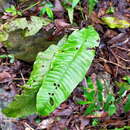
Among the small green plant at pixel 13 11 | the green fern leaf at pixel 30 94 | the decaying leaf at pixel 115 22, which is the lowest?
the green fern leaf at pixel 30 94

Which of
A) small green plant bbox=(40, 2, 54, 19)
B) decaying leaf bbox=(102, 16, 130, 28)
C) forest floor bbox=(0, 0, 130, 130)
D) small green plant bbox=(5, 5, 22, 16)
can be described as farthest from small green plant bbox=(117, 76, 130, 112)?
small green plant bbox=(5, 5, 22, 16)

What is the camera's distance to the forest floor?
236 cm

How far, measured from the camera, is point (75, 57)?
7.32 ft

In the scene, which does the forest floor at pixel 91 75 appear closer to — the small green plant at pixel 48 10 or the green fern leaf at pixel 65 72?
the small green plant at pixel 48 10

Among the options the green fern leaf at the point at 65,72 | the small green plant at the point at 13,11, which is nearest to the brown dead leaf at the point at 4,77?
the green fern leaf at the point at 65,72

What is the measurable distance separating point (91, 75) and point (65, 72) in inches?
22.6

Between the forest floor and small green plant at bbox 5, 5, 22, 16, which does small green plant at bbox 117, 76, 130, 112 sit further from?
small green plant at bbox 5, 5, 22, 16

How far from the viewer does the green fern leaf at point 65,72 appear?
6.66 ft

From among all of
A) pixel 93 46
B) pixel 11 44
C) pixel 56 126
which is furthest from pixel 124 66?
pixel 11 44

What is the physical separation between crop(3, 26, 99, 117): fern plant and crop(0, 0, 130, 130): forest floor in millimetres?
256

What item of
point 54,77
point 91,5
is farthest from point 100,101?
point 91,5

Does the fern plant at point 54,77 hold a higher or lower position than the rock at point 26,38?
lower

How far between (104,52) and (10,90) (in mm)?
1092

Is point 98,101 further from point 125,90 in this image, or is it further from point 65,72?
point 65,72
